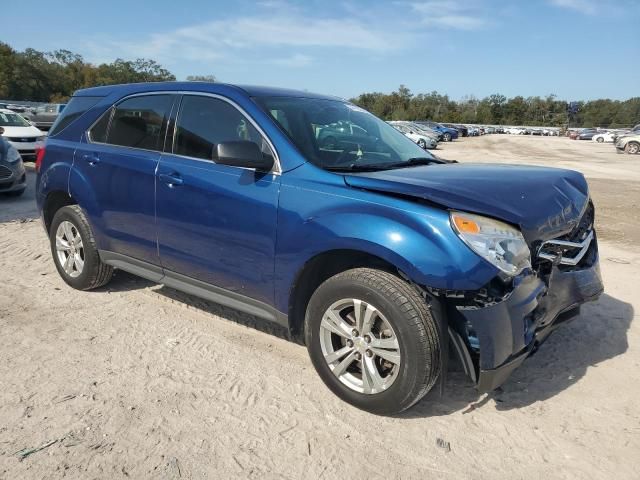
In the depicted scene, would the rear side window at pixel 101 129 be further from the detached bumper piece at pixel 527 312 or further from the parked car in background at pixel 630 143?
the parked car in background at pixel 630 143

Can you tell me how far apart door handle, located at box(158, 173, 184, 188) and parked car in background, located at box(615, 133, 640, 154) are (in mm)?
32740

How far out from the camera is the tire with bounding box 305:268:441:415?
8.82ft

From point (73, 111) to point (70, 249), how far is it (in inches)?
50.5

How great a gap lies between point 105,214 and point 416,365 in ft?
9.63

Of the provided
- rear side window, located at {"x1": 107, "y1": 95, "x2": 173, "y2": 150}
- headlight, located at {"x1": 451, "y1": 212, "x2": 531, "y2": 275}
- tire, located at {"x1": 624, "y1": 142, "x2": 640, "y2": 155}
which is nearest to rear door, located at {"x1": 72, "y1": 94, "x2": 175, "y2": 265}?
rear side window, located at {"x1": 107, "y1": 95, "x2": 173, "y2": 150}

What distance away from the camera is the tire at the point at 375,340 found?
269 cm

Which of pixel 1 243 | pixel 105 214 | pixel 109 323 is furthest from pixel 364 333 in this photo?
pixel 1 243

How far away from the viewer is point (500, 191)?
115 inches

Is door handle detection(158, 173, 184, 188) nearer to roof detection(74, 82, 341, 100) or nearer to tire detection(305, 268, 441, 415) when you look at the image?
roof detection(74, 82, 341, 100)

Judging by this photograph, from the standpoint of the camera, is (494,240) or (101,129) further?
(101,129)

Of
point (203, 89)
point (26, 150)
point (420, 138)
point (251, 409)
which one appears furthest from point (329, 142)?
point (420, 138)

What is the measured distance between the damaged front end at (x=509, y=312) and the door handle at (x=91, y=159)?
311cm

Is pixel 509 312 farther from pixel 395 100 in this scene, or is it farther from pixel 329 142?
pixel 395 100

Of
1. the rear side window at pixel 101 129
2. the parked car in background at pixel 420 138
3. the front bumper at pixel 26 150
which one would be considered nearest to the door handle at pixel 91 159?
the rear side window at pixel 101 129
